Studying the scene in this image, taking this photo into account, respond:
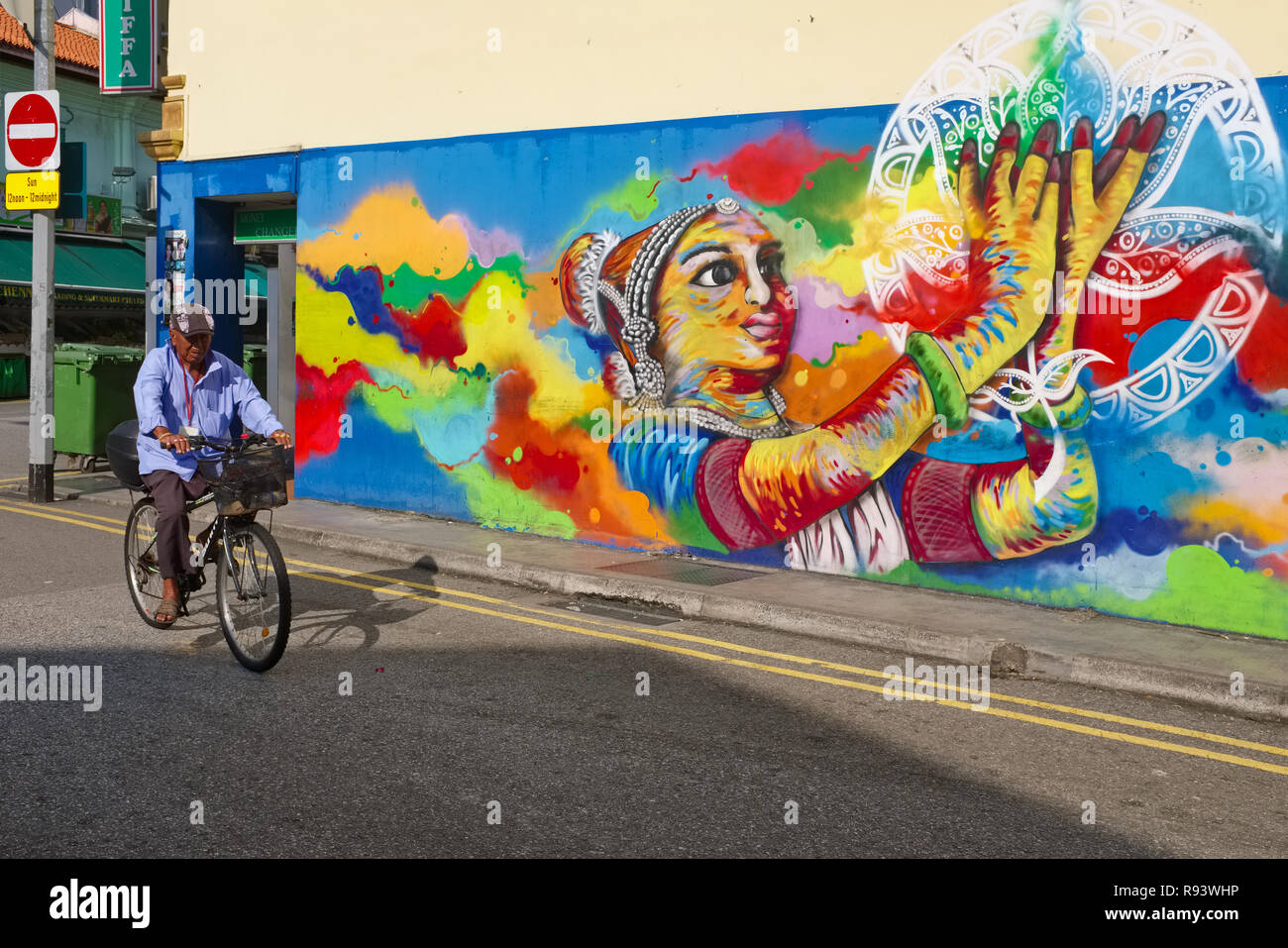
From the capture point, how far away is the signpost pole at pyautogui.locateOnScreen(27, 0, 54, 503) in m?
12.3

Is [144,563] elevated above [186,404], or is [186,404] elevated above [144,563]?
[186,404]

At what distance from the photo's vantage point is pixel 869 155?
904 cm

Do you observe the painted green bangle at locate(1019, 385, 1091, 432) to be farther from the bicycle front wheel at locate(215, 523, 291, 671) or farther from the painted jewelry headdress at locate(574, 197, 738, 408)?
the bicycle front wheel at locate(215, 523, 291, 671)

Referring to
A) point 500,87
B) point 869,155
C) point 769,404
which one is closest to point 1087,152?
point 869,155

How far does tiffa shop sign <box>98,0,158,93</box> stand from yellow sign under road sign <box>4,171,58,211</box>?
6.45 ft

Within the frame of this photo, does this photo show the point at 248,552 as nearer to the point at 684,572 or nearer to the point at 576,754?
the point at 576,754

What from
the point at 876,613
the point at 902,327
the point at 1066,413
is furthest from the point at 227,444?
the point at 1066,413

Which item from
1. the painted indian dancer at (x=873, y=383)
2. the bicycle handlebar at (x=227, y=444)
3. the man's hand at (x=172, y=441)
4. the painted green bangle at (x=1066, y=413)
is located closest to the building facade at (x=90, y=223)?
the painted indian dancer at (x=873, y=383)

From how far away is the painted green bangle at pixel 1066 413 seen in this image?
8320 millimetres

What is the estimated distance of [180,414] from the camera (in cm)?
713

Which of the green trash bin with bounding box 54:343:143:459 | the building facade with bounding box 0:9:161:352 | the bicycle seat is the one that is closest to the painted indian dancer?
the bicycle seat

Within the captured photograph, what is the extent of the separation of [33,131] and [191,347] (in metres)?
6.76

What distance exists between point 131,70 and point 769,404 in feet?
27.9
